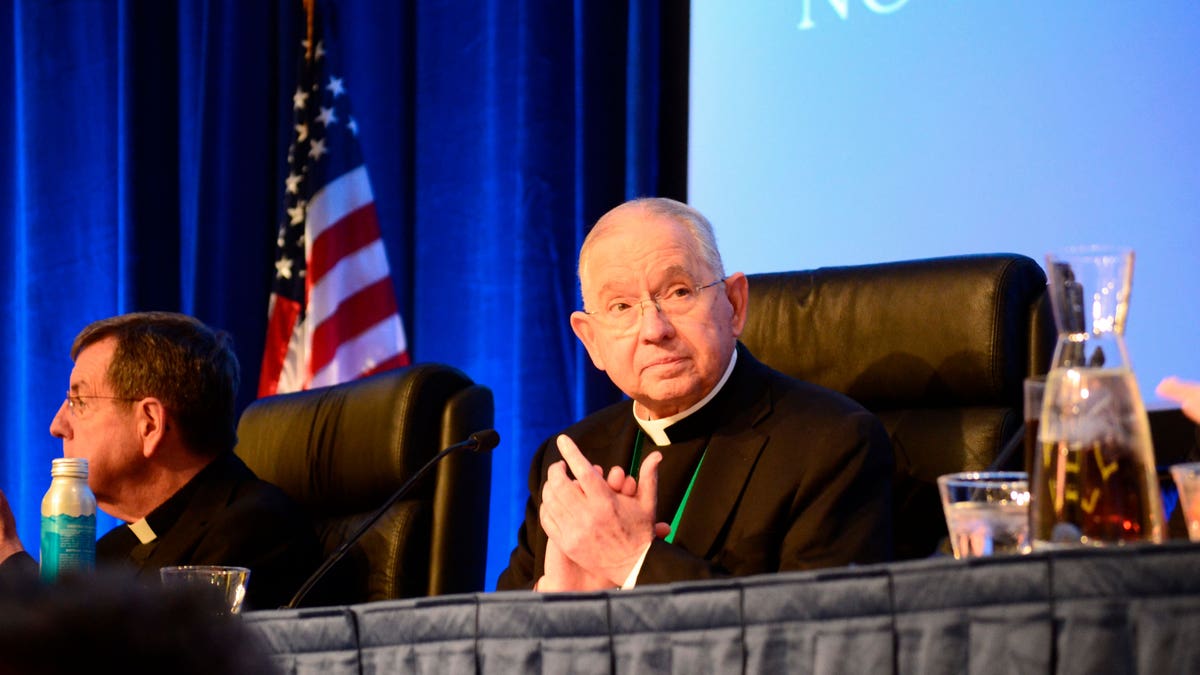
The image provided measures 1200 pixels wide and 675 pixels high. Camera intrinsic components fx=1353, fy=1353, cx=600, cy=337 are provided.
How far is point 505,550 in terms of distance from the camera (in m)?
3.56

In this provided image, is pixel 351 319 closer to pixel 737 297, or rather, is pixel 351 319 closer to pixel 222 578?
pixel 737 297

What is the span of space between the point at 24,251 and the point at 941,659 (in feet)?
14.1

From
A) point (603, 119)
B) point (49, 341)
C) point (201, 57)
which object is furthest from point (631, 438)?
point (49, 341)

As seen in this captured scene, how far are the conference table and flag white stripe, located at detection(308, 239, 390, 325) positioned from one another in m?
3.01

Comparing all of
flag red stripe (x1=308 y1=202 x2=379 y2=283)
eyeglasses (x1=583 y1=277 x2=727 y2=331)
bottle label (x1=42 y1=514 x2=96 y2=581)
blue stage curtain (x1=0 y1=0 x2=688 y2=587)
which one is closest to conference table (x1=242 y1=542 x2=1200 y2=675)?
bottle label (x1=42 y1=514 x2=96 y2=581)

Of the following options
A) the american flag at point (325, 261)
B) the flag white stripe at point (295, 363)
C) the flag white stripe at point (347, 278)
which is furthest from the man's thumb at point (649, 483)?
the flag white stripe at point (295, 363)

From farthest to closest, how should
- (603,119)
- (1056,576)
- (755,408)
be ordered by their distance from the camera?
(603,119)
(755,408)
(1056,576)

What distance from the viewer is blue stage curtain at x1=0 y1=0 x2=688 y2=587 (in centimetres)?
351

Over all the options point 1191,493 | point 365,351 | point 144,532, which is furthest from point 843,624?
point 365,351

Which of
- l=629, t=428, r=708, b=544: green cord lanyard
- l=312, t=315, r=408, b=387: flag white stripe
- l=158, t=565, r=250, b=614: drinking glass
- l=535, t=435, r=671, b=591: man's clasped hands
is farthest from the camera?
l=312, t=315, r=408, b=387: flag white stripe

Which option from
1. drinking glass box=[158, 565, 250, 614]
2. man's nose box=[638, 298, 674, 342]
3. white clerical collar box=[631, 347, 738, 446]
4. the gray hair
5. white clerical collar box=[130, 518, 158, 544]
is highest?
the gray hair

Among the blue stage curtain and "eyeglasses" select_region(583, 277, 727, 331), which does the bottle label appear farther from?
the blue stage curtain

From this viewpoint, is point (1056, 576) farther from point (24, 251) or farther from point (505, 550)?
point (24, 251)

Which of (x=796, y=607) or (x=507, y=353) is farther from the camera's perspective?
(x=507, y=353)
